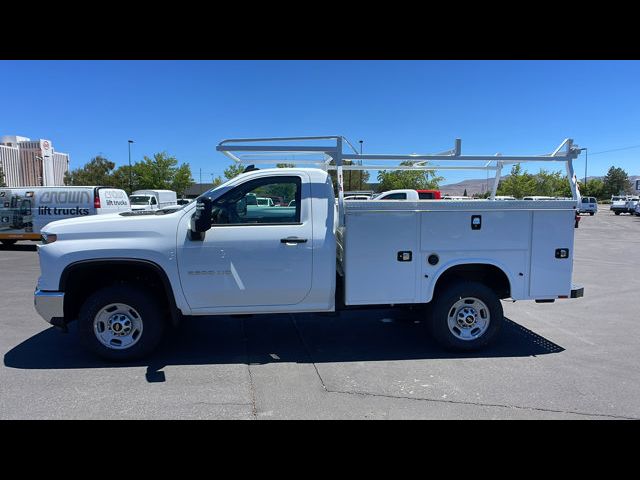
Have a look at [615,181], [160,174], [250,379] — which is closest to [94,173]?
[160,174]

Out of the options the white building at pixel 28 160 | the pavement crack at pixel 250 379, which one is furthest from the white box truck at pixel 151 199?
the white building at pixel 28 160

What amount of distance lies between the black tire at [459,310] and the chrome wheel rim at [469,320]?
12mm

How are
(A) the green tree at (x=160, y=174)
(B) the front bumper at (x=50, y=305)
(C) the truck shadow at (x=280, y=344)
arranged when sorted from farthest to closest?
(A) the green tree at (x=160, y=174) < (C) the truck shadow at (x=280, y=344) < (B) the front bumper at (x=50, y=305)

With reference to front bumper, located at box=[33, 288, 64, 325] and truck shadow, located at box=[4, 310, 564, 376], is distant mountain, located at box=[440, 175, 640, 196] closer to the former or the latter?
truck shadow, located at box=[4, 310, 564, 376]

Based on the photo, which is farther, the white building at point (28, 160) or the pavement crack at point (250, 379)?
the white building at point (28, 160)

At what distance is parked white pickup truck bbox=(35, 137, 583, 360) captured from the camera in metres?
4.54

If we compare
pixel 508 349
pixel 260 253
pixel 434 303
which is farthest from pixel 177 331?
pixel 508 349

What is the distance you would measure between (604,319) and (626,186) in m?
95.1

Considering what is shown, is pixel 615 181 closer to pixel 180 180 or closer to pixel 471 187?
pixel 180 180

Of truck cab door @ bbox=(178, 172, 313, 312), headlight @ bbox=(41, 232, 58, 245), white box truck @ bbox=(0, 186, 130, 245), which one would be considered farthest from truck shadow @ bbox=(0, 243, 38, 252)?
truck cab door @ bbox=(178, 172, 313, 312)

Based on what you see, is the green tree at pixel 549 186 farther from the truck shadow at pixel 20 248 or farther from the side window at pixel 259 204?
the truck shadow at pixel 20 248

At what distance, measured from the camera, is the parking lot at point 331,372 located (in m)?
3.71

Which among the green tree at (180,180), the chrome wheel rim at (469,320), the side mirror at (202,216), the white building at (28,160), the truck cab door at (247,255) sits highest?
the white building at (28,160)

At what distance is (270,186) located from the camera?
4.86m
